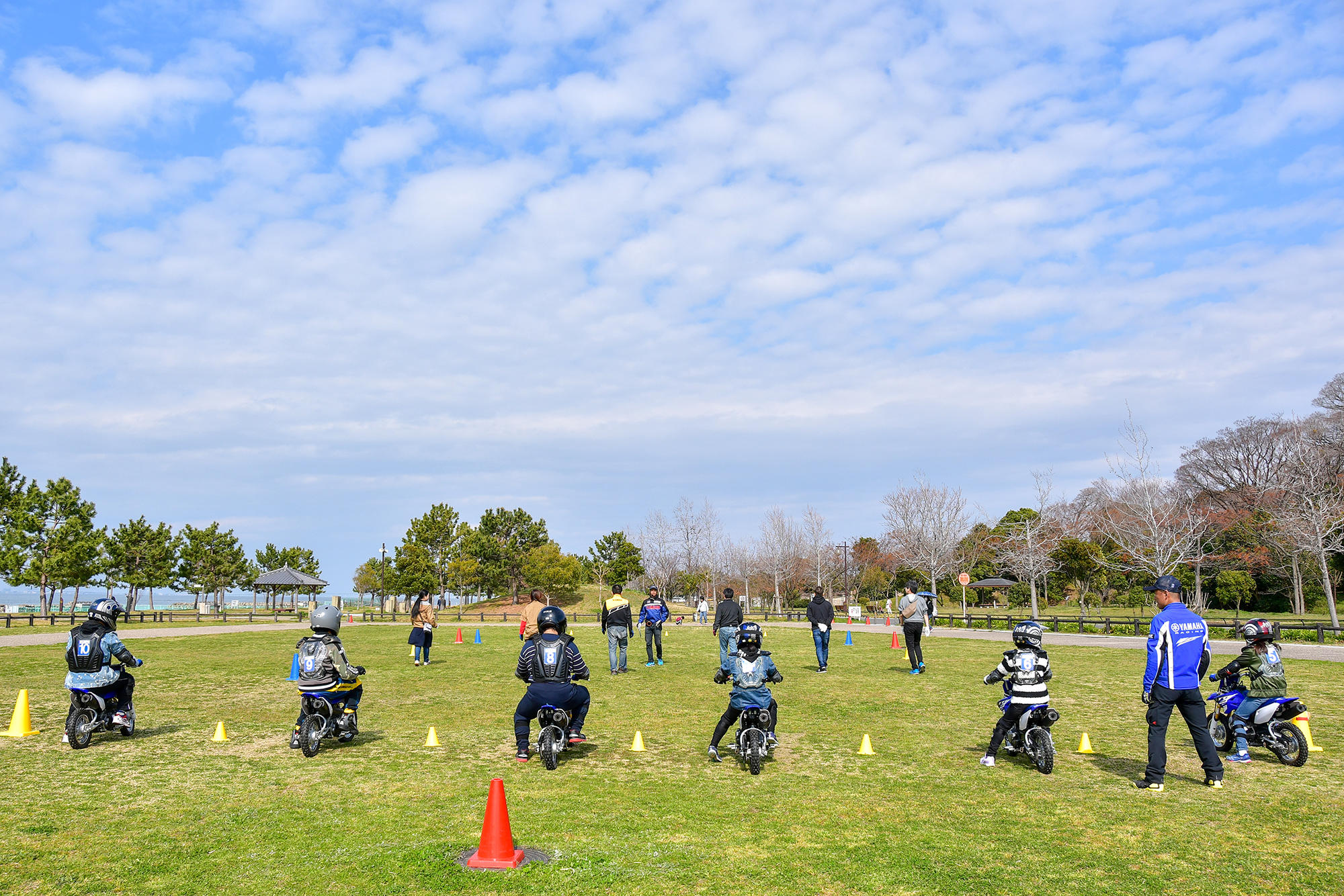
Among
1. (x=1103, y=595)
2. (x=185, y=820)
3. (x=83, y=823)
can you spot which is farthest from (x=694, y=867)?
(x=1103, y=595)

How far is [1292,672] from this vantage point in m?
18.2

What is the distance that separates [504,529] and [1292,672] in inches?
2822

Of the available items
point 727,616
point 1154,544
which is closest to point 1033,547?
point 1154,544

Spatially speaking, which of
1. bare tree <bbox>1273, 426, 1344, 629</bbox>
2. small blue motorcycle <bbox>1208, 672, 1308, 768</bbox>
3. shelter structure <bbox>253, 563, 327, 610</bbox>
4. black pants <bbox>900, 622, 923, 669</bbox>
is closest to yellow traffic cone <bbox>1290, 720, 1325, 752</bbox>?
small blue motorcycle <bbox>1208, 672, 1308, 768</bbox>

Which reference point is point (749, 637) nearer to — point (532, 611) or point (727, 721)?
point (727, 721)

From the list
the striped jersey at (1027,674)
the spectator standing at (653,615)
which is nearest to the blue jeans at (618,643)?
the spectator standing at (653,615)

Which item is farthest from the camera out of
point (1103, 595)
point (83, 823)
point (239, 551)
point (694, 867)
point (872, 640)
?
point (239, 551)

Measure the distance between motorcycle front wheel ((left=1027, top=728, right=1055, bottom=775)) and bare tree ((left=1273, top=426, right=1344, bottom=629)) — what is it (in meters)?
25.4

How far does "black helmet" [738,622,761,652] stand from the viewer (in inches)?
356

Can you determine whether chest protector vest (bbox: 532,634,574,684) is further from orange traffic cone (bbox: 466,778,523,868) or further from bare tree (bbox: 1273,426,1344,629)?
bare tree (bbox: 1273,426,1344,629)

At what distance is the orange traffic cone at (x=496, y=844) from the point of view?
5777 millimetres

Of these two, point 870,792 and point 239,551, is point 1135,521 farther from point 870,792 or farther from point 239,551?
point 239,551

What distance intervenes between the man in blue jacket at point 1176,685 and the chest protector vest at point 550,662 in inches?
237

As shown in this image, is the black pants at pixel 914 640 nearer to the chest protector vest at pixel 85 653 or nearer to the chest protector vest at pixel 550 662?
the chest protector vest at pixel 550 662
